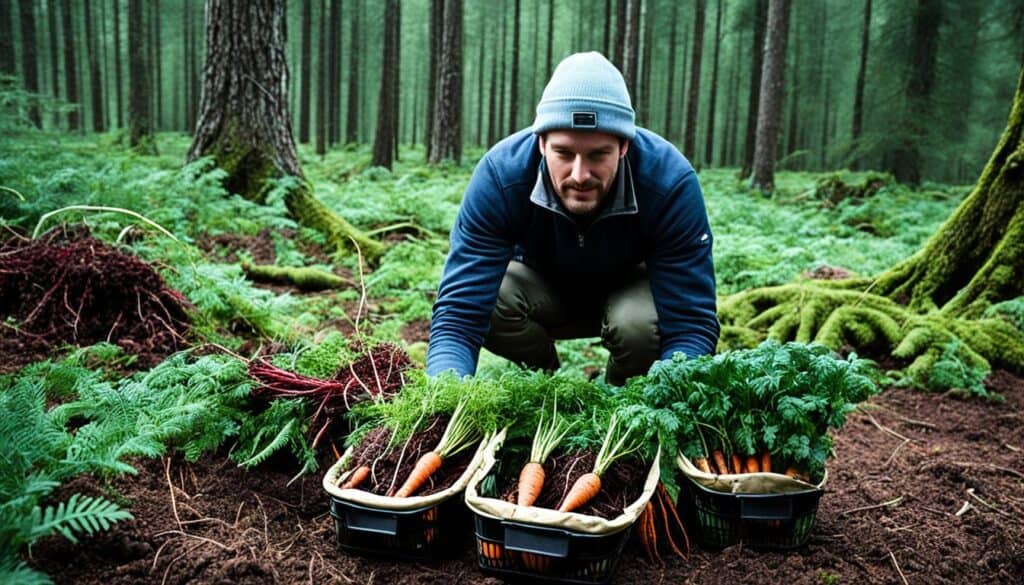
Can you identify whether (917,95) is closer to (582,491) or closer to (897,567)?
(897,567)

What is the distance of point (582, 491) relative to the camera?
6.87 ft

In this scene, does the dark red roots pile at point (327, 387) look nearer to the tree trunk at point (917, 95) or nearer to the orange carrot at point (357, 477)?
the orange carrot at point (357, 477)

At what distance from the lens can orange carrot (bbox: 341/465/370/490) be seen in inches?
86.0

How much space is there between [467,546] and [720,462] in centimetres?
93

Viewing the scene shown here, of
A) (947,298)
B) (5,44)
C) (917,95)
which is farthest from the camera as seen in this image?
(917,95)

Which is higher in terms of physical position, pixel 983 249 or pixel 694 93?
pixel 694 93

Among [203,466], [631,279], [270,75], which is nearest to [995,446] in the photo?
[631,279]

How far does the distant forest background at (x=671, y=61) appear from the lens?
1897 centimetres

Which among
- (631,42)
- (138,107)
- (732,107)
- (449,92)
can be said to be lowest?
(138,107)

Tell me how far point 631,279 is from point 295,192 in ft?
15.3

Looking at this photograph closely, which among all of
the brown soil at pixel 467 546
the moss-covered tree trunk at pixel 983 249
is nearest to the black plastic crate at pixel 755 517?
the brown soil at pixel 467 546

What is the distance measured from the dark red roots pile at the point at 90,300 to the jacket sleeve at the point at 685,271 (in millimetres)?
2613

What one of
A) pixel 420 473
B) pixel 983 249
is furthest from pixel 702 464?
pixel 983 249

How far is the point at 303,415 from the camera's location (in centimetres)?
271
